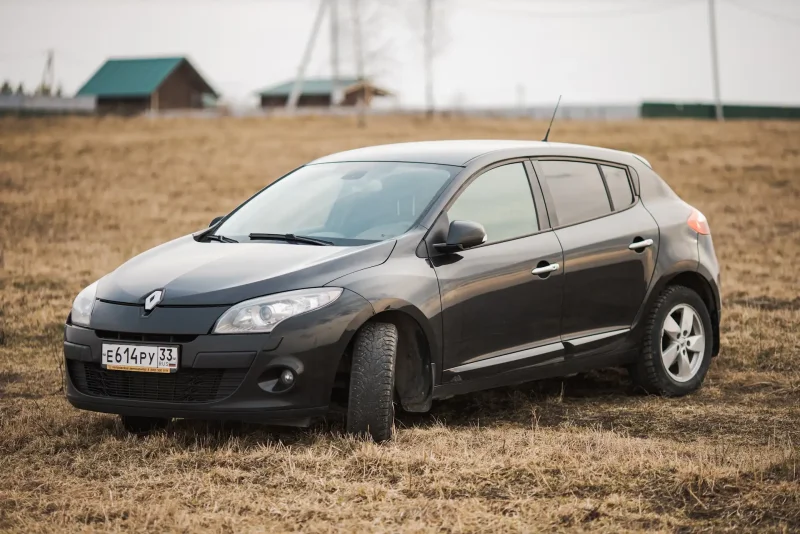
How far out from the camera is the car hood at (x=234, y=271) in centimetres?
578

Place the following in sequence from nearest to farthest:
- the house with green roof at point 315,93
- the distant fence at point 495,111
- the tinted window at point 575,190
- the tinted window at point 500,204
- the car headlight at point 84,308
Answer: the car headlight at point 84,308, the tinted window at point 500,204, the tinted window at point 575,190, the distant fence at point 495,111, the house with green roof at point 315,93

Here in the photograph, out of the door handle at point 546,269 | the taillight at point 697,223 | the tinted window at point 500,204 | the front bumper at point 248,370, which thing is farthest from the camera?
the taillight at point 697,223

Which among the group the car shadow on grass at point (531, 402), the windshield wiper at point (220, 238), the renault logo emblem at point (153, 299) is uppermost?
the windshield wiper at point (220, 238)

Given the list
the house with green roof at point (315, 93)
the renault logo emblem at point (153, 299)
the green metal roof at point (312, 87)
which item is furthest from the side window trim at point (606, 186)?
the green metal roof at point (312, 87)

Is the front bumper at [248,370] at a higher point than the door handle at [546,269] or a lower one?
lower

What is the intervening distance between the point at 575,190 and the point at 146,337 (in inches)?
118

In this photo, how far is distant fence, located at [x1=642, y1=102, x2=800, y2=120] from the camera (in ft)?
203

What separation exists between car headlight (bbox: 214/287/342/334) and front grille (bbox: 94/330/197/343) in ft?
0.53

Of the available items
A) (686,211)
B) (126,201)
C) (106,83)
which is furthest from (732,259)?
(106,83)

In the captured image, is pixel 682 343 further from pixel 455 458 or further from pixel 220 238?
pixel 220 238

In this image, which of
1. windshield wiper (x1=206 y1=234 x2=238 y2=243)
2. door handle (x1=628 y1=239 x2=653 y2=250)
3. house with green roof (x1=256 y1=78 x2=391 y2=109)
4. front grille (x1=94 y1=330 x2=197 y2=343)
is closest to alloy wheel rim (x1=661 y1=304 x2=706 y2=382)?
door handle (x1=628 y1=239 x2=653 y2=250)

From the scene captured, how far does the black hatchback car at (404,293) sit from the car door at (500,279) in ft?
0.04

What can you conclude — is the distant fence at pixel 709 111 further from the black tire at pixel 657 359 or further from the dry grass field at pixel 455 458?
the black tire at pixel 657 359

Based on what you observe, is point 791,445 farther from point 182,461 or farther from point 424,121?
point 424,121
